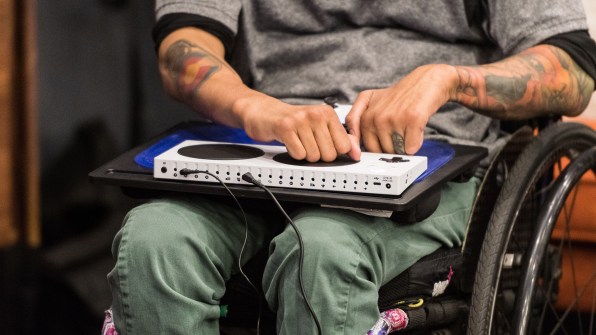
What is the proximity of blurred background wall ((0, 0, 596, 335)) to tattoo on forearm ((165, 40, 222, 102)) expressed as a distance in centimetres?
68

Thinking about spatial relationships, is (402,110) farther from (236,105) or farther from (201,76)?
(201,76)

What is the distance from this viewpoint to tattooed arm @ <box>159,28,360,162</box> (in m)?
1.11

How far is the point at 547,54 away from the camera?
133cm

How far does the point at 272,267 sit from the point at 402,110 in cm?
→ 26

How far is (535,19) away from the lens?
134 cm

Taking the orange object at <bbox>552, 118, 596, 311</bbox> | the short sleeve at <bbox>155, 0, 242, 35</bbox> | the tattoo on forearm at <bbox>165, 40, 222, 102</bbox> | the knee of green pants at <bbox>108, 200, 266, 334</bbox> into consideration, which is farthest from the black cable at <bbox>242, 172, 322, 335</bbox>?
the orange object at <bbox>552, 118, 596, 311</bbox>

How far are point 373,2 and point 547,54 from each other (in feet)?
0.89

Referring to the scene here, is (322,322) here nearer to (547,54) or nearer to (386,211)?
(386,211)

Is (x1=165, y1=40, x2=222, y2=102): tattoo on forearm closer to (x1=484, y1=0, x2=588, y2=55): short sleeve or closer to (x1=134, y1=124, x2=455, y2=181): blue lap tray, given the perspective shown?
(x1=134, y1=124, x2=455, y2=181): blue lap tray

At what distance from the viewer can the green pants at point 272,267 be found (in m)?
1.02

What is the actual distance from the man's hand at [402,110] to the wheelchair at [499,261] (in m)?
0.13

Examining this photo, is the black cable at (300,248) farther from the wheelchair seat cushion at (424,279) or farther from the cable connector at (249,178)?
the wheelchair seat cushion at (424,279)

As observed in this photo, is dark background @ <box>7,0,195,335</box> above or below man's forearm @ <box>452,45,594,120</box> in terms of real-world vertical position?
below

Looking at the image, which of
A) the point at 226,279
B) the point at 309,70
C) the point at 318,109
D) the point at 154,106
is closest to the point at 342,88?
the point at 309,70
